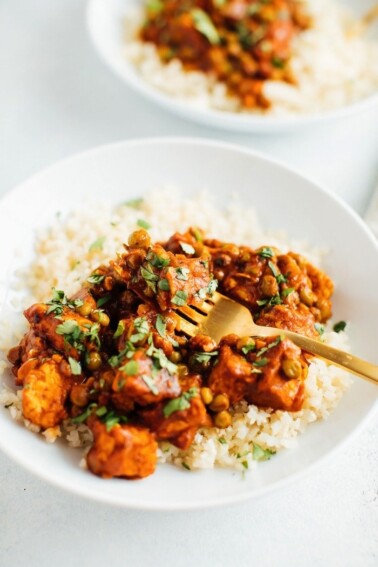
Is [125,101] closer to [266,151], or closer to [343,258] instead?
[266,151]

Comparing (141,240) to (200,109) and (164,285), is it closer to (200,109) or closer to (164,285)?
(164,285)

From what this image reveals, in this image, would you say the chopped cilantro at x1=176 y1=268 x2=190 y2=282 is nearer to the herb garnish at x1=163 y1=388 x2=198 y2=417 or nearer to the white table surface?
the herb garnish at x1=163 y1=388 x2=198 y2=417

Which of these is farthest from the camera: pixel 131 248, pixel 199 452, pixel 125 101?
pixel 125 101

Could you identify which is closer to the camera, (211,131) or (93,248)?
(93,248)

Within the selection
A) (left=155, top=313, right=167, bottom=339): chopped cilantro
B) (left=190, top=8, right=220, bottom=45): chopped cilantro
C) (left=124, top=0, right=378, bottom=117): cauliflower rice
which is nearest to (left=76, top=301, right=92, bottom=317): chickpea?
(left=155, top=313, right=167, bottom=339): chopped cilantro

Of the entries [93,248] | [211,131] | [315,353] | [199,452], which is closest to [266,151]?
[211,131]

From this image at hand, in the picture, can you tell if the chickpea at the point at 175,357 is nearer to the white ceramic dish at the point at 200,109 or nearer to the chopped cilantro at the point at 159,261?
the chopped cilantro at the point at 159,261
